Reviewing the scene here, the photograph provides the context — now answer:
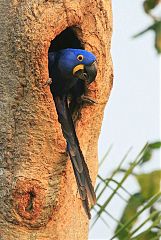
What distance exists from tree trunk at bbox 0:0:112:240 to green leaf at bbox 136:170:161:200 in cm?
36

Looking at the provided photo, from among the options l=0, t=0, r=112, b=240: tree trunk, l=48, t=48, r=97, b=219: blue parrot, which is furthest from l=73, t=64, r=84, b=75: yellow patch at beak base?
l=0, t=0, r=112, b=240: tree trunk

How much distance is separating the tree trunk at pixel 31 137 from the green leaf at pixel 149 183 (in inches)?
14.3

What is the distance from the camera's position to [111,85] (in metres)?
3.44

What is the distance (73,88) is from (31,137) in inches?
23.0

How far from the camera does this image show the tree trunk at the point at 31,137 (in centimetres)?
296

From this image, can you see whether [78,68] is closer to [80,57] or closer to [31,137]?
[80,57]

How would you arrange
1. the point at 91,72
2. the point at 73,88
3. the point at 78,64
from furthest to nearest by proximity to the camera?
the point at 73,88, the point at 78,64, the point at 91,72

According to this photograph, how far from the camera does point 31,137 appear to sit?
119 inches

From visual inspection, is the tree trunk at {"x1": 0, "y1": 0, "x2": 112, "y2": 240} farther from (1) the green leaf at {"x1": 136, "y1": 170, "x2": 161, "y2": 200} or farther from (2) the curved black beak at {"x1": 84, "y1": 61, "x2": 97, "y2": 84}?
(1) the green leaf at {"x1": 136, "y1": 170, "x2": 161, "y2": 200}

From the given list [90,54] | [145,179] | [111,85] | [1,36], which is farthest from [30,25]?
[145,179]

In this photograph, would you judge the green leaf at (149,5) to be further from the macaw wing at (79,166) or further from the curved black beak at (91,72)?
the macaw wing at (79,166)

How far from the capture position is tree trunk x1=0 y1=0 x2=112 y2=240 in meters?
2.96

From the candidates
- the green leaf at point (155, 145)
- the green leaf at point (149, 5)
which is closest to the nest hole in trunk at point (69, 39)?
the green leaf at point (149, 5)

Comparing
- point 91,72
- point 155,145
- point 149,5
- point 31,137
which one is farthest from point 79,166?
point 149,5
